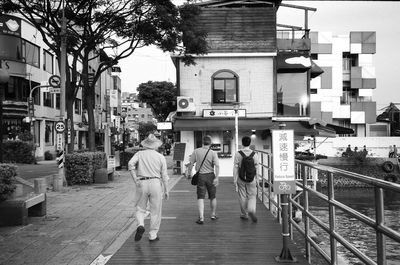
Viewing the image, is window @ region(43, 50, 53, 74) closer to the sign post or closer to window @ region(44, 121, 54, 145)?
window @ region(44, 121, 54, 145)

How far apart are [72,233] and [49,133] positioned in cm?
3814

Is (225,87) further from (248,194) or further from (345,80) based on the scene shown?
(345,80)

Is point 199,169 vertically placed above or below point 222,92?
below

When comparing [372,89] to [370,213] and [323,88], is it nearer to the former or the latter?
A: [323,88]

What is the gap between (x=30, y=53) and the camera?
38.6 meters

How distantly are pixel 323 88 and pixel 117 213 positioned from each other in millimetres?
39682

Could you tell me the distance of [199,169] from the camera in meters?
9.92

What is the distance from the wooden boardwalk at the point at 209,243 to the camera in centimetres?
681

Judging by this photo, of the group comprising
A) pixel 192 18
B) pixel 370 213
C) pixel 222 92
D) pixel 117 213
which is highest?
pixel 192 18

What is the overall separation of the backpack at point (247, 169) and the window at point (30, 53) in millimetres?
31760

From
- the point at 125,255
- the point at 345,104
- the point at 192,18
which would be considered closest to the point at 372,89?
the point at 345,104

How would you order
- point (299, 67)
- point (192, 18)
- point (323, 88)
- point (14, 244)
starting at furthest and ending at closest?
point (323, 88) → point (299, 67) → point (192, 18) → point (14, 244)

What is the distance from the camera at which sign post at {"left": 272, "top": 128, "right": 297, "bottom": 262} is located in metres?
6.70

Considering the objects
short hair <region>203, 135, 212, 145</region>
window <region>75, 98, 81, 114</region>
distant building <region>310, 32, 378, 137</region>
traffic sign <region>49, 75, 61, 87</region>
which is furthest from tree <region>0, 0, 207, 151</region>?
window <region>75, 98, 81, 114</region>
